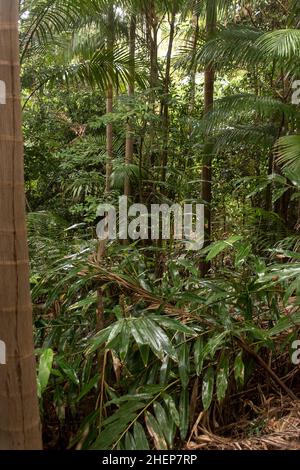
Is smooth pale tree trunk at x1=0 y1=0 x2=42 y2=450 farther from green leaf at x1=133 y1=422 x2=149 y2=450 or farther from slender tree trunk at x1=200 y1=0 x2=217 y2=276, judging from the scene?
slender tree trunk at x1=200 y1=0 x2=217 y2=276

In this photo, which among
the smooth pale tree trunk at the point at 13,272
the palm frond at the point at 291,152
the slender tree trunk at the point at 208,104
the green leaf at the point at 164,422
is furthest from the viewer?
the slender tree trunk at the point at 208,104

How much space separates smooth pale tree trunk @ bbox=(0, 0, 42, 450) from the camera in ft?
3.88

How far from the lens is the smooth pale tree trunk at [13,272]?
1182 mm

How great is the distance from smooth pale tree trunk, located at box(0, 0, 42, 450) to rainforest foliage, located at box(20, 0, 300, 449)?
0.28 metres

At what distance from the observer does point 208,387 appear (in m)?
1.83

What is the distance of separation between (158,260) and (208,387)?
1219mm

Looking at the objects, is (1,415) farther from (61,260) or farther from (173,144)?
(173,144)

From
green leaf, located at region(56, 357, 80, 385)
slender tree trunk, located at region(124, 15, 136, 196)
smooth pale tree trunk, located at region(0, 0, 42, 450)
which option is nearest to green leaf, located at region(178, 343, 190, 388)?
green leaf, located at region(56, 357, 80, 385)

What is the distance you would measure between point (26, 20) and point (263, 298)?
8.59ft

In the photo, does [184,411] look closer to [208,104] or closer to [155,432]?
[155,432]

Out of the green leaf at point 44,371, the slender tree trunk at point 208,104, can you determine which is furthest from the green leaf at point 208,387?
the slender tree trunk at point 208,104

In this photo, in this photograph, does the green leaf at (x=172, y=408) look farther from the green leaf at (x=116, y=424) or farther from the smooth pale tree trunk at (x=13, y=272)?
the smooth pale tree trunk at (x=13, y=272)
